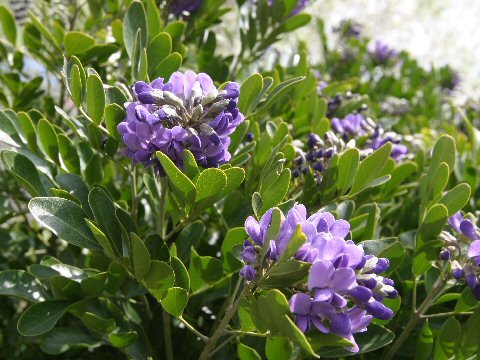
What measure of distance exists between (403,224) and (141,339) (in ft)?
3.30

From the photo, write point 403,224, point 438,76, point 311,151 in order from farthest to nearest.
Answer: point 438,76
point 403,224
point 311,151

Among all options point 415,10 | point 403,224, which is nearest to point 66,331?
point 403,224

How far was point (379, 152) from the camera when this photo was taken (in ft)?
4.66

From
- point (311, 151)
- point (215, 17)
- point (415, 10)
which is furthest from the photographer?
point (415, 10)

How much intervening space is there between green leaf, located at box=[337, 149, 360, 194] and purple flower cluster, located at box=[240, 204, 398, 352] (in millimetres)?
390

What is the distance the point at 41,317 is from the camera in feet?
4.26

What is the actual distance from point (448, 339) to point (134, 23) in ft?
3.68

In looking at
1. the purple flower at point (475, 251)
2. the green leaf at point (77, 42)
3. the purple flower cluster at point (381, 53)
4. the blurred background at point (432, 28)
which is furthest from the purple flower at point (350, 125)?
the blurred background at point (432, 28)

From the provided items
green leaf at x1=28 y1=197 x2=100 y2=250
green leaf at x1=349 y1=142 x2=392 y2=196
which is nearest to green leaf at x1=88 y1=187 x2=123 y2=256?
green leaf at x1=28 y1=197 x2=100 y2=250

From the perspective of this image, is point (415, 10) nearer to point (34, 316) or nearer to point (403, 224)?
point (403, 224)

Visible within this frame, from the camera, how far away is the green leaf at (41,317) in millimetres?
1265

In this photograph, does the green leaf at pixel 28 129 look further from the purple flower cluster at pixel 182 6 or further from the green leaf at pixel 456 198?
the green leaf at pixel 456 198

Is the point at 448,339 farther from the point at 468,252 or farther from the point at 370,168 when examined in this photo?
the point at 370,168

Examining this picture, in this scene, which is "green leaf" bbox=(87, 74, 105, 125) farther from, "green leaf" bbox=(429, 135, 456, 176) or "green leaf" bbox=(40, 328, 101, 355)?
"green leaf" bbox=(429, 135, 456, 176)
